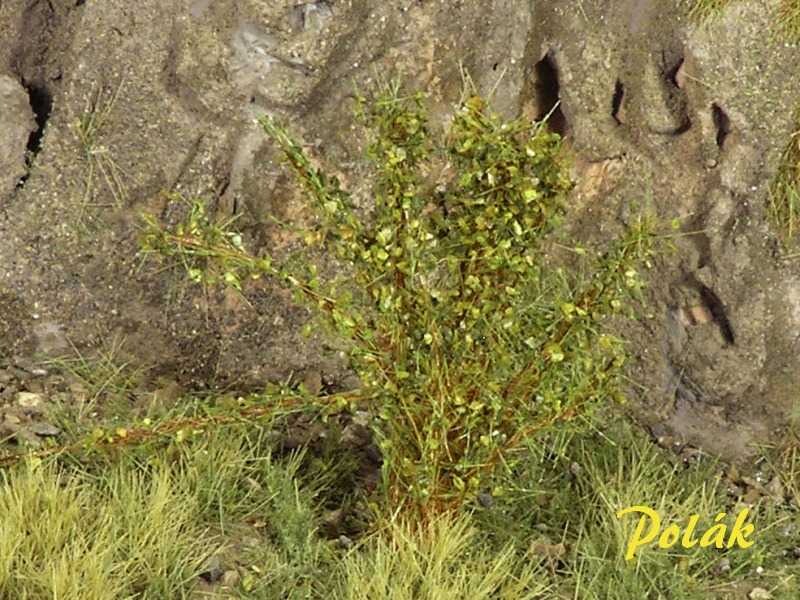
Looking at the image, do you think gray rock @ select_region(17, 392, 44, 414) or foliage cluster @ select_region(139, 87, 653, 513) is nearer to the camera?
foliage cluster @ select_region(139, 87, 653, 513)

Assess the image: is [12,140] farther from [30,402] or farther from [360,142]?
[360,142]

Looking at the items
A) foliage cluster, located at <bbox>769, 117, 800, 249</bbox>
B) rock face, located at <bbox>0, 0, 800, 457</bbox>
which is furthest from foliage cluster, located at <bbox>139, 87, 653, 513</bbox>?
foliage cluster, located at <bbox>769, 117, 800, 249</bbox>

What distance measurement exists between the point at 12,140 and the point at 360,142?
997mm

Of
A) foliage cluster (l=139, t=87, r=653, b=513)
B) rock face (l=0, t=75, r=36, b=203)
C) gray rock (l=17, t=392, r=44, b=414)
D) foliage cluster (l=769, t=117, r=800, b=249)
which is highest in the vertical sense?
foliage cluster (l=769, t=117, r=800, b=249)

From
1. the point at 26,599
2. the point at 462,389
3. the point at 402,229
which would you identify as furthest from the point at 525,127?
the point at 26,599

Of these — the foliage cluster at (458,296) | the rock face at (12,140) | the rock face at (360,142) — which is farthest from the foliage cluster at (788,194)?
the rock face at (12,140)

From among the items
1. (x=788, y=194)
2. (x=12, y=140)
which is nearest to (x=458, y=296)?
(x=788, y=194)

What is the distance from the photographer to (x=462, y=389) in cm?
363

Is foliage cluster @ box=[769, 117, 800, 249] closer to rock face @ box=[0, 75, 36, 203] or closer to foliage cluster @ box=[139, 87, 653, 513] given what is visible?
foliage cluster @ box=[139, 87, 653, 513]

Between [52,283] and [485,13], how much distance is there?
Answer: 1472mm

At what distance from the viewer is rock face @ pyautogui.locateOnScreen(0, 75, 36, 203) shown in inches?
177

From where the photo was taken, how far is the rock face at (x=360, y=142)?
444cm

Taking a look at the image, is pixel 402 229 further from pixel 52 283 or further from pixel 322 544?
pixel 52 283

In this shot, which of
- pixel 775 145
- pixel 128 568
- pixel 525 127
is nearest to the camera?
pixel 525 127
